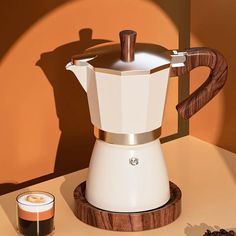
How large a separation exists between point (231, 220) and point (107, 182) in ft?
0.76

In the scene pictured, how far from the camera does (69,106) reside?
1457 millimetres

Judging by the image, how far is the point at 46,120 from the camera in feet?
4.70

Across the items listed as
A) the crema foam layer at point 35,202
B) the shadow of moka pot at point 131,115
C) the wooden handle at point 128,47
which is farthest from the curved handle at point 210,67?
the crema foam layer at point 35,202

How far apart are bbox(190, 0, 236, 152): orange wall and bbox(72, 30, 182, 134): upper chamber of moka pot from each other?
0.38m

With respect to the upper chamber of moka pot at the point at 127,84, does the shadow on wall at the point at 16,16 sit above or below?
above

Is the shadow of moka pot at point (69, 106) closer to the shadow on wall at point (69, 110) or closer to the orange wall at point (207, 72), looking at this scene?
the shadow on wall at point (69, 110)

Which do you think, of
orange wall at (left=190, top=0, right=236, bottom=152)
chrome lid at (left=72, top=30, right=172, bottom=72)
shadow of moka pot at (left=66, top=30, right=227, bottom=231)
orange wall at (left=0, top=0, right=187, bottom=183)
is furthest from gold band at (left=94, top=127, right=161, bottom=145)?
orange wall at (left=190, top=0, right=236, bottom=152)

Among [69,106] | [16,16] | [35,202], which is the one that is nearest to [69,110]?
[69,106]

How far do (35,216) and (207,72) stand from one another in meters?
0.62

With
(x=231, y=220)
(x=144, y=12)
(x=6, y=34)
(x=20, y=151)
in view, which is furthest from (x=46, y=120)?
(x=231, y=220)

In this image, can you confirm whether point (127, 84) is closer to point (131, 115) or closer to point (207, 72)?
point (131, 115)

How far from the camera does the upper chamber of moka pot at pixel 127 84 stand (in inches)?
43.9

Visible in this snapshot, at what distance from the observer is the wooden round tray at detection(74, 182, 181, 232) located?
1182mm

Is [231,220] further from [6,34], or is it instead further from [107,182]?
[6,34]
